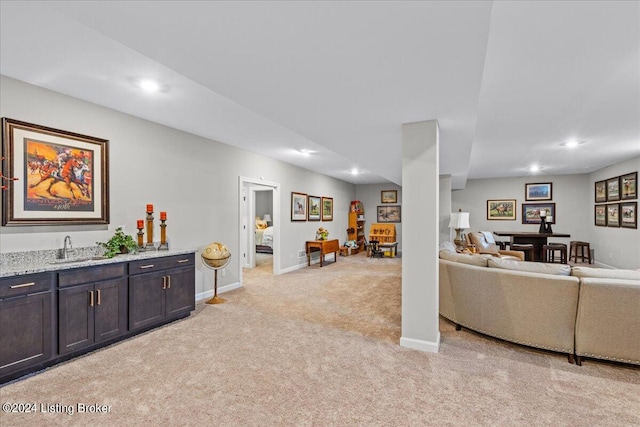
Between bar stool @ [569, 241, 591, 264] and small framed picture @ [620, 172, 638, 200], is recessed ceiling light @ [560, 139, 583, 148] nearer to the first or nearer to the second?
small framed picture @ [620, 172, 638, 200]

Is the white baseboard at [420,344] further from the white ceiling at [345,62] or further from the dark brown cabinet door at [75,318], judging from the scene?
the dark brown cabinet door at [75,318]

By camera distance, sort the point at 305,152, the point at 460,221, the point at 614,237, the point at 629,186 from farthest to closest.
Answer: the point at 460,221 → the point at 614,237 → the point at 629,186 → the point at 305,152

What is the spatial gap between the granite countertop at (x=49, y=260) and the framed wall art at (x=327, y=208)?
5410mm

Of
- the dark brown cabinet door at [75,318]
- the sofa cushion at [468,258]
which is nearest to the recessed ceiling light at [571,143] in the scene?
the sofa cushion at [468,258]

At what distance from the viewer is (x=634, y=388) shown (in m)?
2.27

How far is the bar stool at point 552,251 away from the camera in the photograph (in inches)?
272

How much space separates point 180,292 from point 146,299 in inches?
17.2

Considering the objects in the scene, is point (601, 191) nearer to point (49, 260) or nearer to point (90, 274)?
point (90, 274)

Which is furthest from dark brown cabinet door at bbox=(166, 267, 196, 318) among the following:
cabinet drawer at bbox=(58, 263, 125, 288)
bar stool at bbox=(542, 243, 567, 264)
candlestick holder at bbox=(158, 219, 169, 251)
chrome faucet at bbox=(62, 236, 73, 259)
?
bar stool at bbox=(542, 243, 567, 264)

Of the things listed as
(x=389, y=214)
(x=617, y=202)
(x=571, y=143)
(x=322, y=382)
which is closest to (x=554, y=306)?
(x=322, y=382)

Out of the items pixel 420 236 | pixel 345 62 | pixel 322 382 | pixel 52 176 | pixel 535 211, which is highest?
pixel 345 62

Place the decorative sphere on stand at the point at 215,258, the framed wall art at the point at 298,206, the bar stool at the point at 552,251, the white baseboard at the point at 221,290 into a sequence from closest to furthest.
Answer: the decorative sphere on stand at the point at 215,258
the white baseboard at the point at 221,290
the bar stool at the point at 552,251
the framed wall art at the point at 298,206

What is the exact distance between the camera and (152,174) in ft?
13.0

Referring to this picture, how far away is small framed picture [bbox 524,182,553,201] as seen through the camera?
873 centimetres
